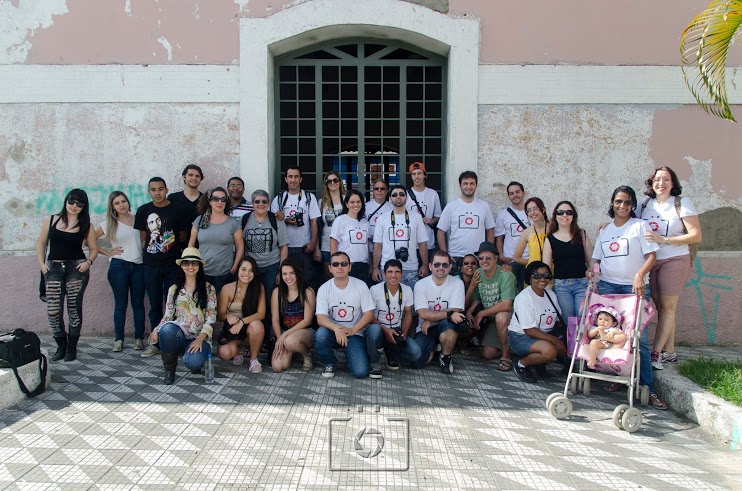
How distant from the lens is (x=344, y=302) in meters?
6.50

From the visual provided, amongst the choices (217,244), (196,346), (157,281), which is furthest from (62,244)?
(196,346)

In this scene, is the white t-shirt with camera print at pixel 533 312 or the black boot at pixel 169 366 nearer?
the black boot at pixel 169 366

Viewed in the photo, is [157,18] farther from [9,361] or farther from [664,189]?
[664,189]

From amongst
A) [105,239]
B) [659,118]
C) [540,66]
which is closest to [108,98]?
[105,239]

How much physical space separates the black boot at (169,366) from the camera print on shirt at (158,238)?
4.58ft

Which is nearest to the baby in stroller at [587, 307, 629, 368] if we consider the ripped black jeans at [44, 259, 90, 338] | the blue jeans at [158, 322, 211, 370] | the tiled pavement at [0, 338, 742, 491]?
the tiled pavement at [0, 338, 742, 491]

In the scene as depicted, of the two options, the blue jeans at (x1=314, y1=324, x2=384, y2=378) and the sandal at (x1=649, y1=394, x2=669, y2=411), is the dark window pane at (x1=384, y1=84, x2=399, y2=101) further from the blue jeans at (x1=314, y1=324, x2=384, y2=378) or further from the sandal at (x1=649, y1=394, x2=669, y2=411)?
the sandal at (x1=649, y1=394, x2=669, y2=411)

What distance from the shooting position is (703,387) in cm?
551

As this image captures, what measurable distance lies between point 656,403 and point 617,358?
0.63 m

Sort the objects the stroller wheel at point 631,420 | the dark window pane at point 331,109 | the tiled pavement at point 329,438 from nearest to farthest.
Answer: the tiled pavement at point 329,438 → the stroller wheel at point 631,420 → the dark window pane at point 331,109

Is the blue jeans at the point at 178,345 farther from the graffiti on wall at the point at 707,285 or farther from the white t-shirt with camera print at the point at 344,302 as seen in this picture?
the graffiti on wall at the point at 707,285

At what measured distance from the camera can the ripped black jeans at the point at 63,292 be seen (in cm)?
664

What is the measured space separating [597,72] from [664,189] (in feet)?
7.17

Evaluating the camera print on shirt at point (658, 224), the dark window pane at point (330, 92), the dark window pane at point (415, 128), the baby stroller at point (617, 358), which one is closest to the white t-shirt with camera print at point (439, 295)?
the baby stroller at point (617, 358)
